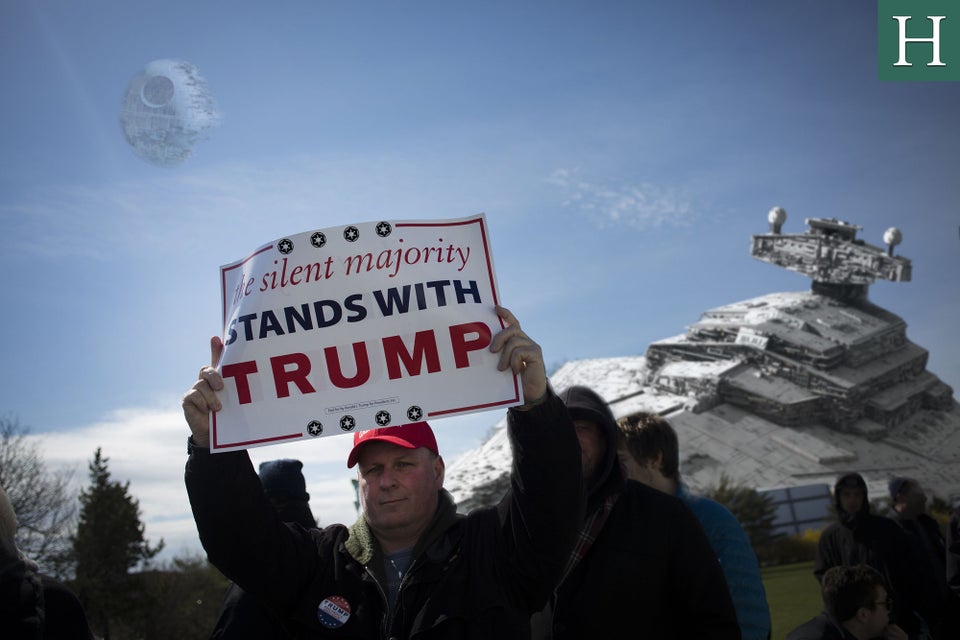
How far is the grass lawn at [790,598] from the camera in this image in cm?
1333

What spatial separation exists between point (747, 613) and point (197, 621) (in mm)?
34932

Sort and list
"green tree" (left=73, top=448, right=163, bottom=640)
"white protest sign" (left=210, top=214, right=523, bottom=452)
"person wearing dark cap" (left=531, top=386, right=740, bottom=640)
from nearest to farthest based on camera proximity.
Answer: "white protest sign" (left=210, top=214, right=523, bottom=452), "person wearing dark cap" (left=531, top=386, right=740, bottom=640), "green tree" (left=73, top=448, right=163, bottom=640)

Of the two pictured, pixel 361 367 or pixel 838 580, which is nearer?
pixel 361 367

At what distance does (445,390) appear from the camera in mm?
2693

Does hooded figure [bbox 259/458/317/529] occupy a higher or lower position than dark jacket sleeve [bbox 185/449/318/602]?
lower

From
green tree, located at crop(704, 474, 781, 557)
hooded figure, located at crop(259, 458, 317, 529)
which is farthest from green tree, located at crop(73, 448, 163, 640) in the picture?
hooded figure, located at crop(259, 458, 317, 529)

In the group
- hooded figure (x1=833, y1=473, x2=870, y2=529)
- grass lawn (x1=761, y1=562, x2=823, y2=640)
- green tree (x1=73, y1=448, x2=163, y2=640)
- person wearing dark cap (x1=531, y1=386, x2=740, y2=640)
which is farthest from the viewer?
green tree (x1=73, y1=448, x2=163, y2=640)

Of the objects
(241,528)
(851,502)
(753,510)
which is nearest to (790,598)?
(851,502)

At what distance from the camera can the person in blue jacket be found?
11.1ft

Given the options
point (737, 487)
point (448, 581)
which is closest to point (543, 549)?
point (448, 581)

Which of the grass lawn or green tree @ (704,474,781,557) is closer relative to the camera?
the grass lawn

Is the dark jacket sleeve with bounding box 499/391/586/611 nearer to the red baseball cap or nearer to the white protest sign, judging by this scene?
the white protest sign

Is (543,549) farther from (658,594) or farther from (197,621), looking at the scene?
(197,621)

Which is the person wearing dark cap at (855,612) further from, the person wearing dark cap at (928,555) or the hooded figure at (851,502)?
the hooded figure at (851,502)
